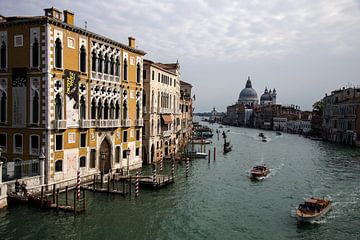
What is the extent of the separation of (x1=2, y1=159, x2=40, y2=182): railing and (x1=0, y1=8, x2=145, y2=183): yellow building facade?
0.68ft

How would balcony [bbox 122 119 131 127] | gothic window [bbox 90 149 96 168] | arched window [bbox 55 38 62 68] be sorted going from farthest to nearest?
balcony [bbox 122 119 131 127], gothic window [bbox 90 149 96 168], arched window [bbox 55 38 62 68]

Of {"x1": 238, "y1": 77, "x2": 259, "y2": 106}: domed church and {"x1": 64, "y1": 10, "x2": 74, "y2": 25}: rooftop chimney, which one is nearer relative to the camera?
{"x1": 64, "y1": 10, "x2": 74, "y2": 25}: rooftop chimney

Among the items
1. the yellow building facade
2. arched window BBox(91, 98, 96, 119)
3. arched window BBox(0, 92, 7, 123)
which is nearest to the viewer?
the yellow building facade

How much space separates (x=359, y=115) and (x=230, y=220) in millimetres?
49098

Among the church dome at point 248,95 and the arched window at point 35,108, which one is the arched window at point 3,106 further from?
the church dome at point 248,95

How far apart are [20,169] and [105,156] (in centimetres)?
651

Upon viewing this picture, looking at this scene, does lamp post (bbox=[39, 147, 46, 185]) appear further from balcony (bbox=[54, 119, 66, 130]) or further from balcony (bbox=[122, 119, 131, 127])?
balcony (bbox=[122, 119, 131, 127])

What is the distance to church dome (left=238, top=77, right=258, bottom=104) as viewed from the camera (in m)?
184

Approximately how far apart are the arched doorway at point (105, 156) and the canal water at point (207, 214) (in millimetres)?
3638

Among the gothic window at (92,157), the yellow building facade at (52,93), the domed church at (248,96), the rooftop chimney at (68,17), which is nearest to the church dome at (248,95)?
the domed church at (248,96)

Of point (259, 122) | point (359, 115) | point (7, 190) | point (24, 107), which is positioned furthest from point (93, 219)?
point (259, 122)

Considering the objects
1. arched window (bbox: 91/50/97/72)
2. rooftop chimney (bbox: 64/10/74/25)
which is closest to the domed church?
arched window (bbox: 91/50/97/72)

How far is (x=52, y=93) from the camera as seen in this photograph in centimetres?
1958

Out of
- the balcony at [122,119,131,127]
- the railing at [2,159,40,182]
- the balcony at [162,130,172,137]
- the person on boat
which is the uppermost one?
the balcony at [122,119,131,127]
